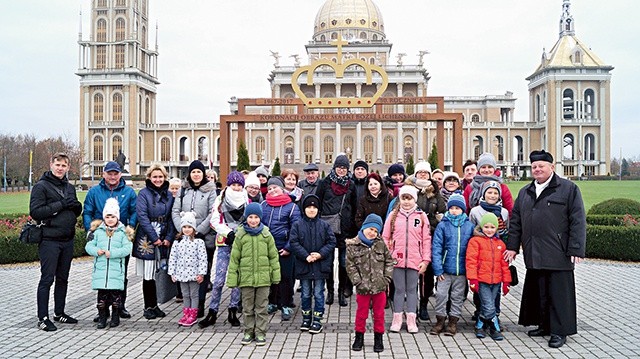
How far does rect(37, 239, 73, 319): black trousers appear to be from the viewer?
652 centimetres


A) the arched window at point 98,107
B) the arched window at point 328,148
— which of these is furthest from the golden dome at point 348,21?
the arched window at point 98,107

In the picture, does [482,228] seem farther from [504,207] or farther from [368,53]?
[368,53]

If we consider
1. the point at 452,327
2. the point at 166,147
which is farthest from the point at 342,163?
the point at 166,147

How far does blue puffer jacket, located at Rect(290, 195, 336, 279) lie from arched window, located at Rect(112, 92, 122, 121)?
65150mm

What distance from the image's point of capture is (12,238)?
11508 millimetres

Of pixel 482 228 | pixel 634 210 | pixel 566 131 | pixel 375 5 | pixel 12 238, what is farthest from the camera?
pixel 375 5

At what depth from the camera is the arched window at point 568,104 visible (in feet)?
220

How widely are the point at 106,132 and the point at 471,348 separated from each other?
66837mm

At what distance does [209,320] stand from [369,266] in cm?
220

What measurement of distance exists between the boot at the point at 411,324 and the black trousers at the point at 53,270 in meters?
4.32

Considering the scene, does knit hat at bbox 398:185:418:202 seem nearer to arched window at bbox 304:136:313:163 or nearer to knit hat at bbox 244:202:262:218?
knit hat at bbox 244:202:262:218

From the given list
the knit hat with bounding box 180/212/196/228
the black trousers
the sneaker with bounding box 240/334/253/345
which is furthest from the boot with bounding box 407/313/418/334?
the black trousers

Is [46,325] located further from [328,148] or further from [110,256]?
[328,148]

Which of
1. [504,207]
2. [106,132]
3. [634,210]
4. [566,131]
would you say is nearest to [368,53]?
[566,131]
